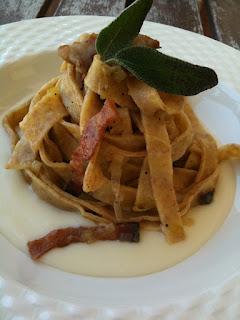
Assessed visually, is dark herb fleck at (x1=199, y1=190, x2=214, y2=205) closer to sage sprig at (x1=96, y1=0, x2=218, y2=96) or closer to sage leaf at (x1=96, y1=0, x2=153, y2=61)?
sage sprig at (x1=96, y1=0, x2=218, y2=96)

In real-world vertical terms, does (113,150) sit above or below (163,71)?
below

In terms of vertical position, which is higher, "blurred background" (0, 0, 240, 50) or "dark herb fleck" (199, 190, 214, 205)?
"blurred background" (0, 0, 240, 50)

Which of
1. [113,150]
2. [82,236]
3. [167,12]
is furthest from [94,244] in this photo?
[167,12]

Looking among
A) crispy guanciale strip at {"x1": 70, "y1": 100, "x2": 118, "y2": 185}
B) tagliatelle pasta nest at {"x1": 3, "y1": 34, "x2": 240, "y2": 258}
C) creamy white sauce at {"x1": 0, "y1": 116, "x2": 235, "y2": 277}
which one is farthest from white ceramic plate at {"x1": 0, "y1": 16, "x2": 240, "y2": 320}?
crispy guanciale strip at {"x1": 70, "y1": 100, "x2": 118, "y2": 185}

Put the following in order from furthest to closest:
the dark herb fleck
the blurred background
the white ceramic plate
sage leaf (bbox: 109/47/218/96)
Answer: the blurred background → the dark herb fleck → sage leaf (bbox: 109/47/218/96) → the white ceramic plate

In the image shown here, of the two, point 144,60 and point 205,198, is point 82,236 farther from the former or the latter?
point 144,60

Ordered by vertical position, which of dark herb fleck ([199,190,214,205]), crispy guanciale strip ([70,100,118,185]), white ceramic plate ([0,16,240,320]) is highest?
crispy guanciale strip ([70,100,118,185])

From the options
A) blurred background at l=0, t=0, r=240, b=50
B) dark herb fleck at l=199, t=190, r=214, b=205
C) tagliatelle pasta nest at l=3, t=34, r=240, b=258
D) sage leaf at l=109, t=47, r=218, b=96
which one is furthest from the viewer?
blurred background at l=0, t=0, r=240, b=50

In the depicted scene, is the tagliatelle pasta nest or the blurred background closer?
the tagliatelle pasta nest
